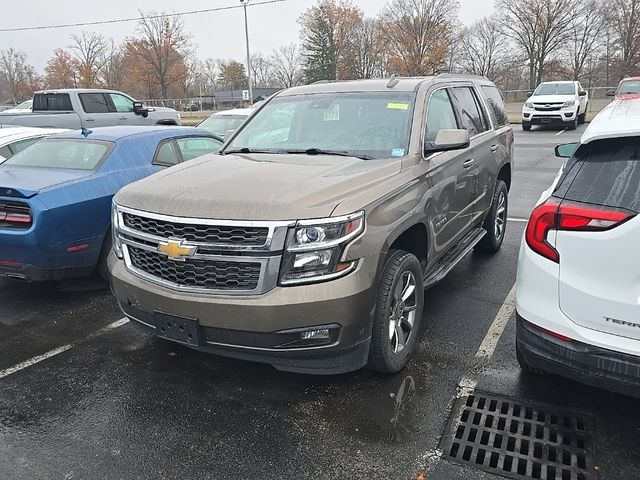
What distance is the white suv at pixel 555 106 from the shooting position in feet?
67.2

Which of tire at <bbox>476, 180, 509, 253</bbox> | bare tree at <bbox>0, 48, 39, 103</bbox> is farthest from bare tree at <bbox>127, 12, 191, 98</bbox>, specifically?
tire at <bbox>476, 180, 509, 253</bbox>

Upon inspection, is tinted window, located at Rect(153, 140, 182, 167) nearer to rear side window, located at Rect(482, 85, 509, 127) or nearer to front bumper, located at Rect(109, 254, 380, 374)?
front bumper, located at Rect(109, 254, 380, 374)

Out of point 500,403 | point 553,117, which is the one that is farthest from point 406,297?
point 553,117

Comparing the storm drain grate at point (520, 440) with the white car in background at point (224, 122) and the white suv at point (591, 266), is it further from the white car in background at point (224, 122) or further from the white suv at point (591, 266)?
the white car in background at point (224, 122)

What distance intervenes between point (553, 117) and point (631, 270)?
20.7m

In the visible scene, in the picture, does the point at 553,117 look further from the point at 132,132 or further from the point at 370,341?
the point at 370,341

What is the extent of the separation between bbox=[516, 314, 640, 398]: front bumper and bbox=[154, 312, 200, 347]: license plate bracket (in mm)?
1824

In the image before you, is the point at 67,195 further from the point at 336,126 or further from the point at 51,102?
the point at 51,102

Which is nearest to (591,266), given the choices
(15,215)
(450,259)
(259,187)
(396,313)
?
(396,313)

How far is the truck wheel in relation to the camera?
324cm

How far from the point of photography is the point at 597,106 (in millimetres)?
34625

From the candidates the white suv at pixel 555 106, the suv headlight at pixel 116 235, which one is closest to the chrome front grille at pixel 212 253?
the suv headlight at pixel 116 235

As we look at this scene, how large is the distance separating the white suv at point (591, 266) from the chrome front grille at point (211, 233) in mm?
1454

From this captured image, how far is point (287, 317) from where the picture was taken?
2842mm
